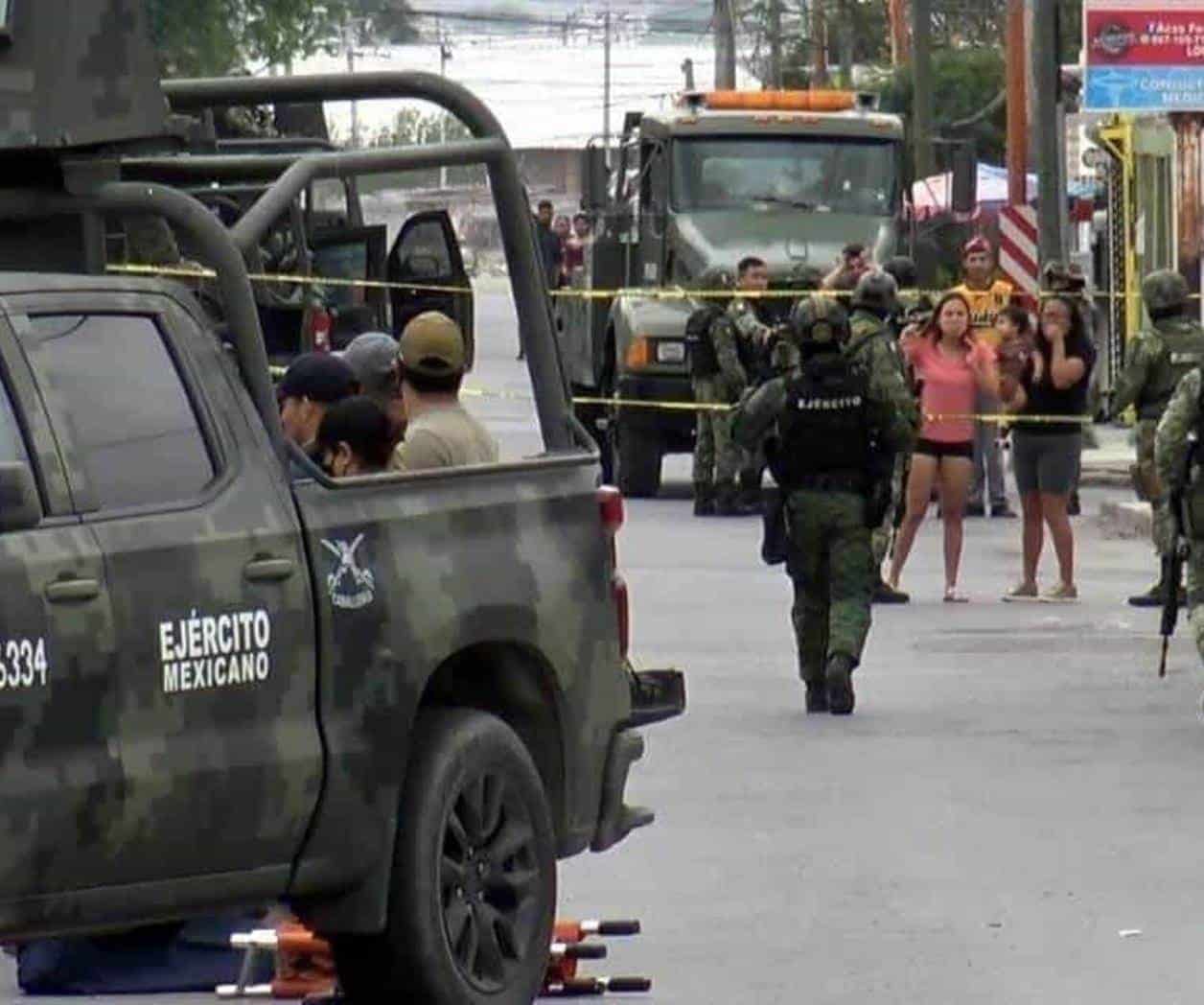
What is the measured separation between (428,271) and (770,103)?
3252mm

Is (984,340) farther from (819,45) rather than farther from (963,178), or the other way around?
(819,45)

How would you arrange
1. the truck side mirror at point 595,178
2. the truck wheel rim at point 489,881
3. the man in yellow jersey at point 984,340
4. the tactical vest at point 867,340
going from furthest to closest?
the truck side mirror at point 595,178 < the man in yellow jersey at point 984,340 < the tactical vest at point 867,340 < the truck wheel rim at point 489,881

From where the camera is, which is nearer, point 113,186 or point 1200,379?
point 113,186

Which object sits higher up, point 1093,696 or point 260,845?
point 260,845

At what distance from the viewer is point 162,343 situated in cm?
823

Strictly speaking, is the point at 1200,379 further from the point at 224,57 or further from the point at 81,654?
the point at 224,57

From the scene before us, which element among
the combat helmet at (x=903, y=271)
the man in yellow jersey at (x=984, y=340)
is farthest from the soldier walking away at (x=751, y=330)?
the man in yellow jersey at (x=984, y=340)

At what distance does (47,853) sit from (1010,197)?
31400mm

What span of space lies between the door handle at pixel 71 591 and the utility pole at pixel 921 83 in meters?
35.2

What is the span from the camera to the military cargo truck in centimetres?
2794

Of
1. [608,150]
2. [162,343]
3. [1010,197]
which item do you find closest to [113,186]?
[162,343]

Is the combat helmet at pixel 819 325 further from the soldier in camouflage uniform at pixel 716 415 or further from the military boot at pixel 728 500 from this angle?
the military boot at pixel 728 500

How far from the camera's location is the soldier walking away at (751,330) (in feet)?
83.1

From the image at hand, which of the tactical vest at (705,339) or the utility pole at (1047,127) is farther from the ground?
the utility pole at (1047,127)
